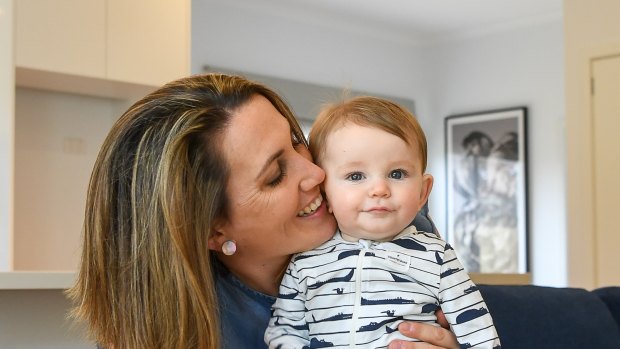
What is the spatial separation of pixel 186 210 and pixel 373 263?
11.9 inches

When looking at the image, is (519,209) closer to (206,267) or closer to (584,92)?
(584,92)

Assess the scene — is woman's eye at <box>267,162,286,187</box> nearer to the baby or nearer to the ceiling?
the baby

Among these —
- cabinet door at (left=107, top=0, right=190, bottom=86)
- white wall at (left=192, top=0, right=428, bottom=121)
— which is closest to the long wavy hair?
cabinet door at (left=107, top=0, right=190, bottom=86)

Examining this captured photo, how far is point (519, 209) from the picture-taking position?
7246 millimetres

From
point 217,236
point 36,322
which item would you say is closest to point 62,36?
point 36,322

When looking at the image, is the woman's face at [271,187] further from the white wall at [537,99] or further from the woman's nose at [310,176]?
the white wall at [537,99]

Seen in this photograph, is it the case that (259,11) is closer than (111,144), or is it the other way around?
(111,144)

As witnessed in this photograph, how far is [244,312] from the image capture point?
158 cm

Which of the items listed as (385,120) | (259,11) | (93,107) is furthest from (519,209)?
(385,120)

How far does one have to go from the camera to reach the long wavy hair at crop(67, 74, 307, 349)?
1392 mm

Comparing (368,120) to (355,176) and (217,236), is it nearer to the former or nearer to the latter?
(355,176)

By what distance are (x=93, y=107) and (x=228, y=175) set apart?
3256 mm

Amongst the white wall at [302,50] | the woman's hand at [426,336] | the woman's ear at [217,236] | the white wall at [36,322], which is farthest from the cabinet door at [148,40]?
the woman's hand at [426,336]

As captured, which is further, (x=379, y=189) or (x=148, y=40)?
(x=148, y=40)
